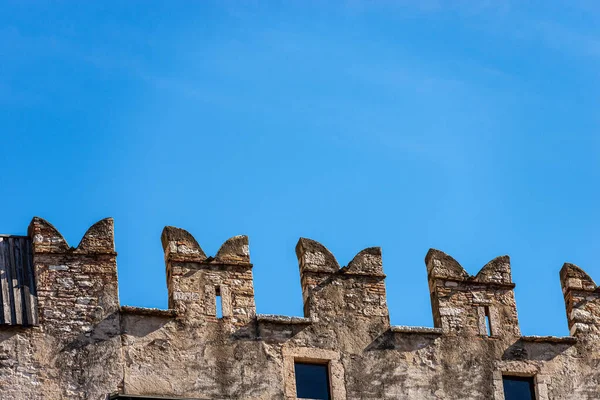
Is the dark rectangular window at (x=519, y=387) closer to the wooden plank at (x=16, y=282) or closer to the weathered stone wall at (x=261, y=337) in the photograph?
the weathered stone wall at (x=261, y=337)

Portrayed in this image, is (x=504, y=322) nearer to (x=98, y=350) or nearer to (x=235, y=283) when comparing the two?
(x=235, y=283)

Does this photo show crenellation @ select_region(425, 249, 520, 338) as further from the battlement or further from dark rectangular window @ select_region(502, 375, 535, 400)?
dark rectangular window @ select_region(502, 375, 535, 400)

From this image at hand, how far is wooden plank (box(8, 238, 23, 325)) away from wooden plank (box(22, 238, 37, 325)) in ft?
0.34

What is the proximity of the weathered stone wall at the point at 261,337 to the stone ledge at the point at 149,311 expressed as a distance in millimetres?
21

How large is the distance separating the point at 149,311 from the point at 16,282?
201 cm

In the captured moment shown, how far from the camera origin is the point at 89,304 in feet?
84.2

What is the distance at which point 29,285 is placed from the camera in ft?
84.3

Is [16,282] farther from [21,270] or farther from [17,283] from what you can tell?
[21,270]

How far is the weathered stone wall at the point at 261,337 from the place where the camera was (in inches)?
993

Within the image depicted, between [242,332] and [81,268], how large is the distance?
8.49ft

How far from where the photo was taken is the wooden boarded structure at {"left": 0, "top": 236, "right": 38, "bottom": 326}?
2525cm

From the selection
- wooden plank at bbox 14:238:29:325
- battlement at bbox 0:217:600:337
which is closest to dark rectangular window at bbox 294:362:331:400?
battlement at bbox 0:217:600:337

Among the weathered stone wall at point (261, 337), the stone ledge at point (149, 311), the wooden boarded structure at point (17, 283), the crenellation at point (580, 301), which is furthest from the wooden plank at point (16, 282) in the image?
the crenellation at point (580, 301)

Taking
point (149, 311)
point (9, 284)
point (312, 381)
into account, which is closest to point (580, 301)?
point (312, 381)
